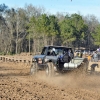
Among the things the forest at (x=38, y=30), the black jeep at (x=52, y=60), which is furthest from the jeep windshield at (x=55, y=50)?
the forest at (x=38, y=30)

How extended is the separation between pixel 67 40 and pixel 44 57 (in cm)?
5421

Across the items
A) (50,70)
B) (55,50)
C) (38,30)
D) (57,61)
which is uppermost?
(38,30)

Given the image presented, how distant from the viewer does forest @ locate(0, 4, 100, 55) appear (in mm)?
62812

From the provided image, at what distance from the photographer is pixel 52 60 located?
15156mm

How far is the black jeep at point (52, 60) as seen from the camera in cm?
1496

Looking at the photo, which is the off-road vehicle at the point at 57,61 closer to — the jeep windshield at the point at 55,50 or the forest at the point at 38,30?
the jeep windshield at the point at 55,50

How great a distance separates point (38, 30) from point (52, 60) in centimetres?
4556

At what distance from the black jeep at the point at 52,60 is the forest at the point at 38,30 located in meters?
43.9

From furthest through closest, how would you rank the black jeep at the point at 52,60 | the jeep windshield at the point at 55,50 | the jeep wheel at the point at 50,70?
1. the jeep windshield at the point at 55,50
2. the black jeep at the point at 52,60
3. the jeep wheel at the point at 50,70

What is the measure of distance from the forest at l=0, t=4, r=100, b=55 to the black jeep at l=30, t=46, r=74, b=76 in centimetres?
4388

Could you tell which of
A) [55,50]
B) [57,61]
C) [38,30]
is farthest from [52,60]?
[38,30]

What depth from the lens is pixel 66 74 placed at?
616 inches

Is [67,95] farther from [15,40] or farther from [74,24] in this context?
[15,40]

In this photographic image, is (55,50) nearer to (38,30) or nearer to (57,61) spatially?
(57,61)
